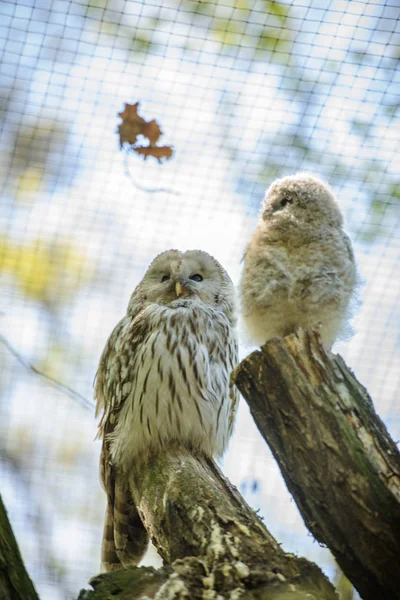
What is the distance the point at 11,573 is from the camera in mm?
1603

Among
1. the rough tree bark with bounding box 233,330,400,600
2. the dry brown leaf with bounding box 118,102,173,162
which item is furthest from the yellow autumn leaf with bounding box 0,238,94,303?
the rough tree bark with bounding box 233,330,400,600

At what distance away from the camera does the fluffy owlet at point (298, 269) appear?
2408 millimetres

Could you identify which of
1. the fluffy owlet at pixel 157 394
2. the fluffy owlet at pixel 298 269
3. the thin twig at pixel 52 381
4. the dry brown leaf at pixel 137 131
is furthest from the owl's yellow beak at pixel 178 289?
the thin twig at pixel 52 381

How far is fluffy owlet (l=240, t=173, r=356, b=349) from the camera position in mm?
2408

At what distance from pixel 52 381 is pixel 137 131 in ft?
4.87

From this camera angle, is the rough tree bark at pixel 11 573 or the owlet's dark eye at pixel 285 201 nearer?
the rough tree bark at pixel 11 573

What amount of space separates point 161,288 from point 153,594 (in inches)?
64.9

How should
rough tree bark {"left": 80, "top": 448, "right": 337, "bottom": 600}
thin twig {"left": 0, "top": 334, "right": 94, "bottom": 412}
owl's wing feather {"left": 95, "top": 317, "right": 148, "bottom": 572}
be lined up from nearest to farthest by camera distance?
rough tree bark {"left": 80, "top": 448, "right": 337, "bottom": 600} < owl's wing feather {"left": 95, "top": 317, "right": 148, "bottom": 572} < thin twig {"left": 0, "top": 334, "right": 94, "bottom": 412}

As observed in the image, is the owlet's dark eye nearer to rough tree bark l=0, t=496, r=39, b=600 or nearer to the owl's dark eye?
the owl's dark eye

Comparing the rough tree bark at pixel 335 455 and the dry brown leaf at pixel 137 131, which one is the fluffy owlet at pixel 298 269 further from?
the dry brown leaf at pixel 137 131

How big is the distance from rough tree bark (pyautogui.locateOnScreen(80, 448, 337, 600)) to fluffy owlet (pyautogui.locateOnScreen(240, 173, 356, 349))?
0.54m

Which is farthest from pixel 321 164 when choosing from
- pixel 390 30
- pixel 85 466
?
pixel 85 466

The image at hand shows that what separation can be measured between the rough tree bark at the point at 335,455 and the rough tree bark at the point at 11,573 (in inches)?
26.3

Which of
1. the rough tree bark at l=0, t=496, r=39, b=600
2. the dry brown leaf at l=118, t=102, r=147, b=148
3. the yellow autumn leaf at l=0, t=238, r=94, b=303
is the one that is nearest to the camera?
the rough tree bark at l=0, t=496, r=39, b=600
